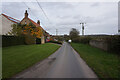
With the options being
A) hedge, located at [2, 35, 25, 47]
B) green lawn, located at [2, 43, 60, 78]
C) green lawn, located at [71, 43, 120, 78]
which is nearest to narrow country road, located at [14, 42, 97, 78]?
green lawn, located at [71, 43, 120, 78]

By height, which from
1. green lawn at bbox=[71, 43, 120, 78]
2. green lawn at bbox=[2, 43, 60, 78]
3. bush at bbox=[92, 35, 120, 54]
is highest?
bush at bbox=[92, 35, 120, 54]

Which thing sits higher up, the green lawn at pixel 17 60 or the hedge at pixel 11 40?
the hedge at pixel 11 40

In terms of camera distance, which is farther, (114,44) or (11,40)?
(11,40)

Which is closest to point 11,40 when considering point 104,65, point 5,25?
point 5,25

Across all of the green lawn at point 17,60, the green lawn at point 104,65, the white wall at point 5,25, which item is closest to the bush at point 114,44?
the green lawn at point 104,65

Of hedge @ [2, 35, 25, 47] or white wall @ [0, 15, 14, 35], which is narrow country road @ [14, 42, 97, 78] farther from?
white wall @ [0, 15, 14, 35]

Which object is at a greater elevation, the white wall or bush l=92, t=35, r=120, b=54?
the white wall

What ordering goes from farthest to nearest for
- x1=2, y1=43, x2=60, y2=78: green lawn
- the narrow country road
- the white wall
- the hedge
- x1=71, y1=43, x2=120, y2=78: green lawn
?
1. the white wall
2. the hedge
3. x1=2, y1=43, x2=60, y2=78: green lawn
4. the narrow country road
5. x1=71, y1=43, x2=120, y2=78: green lawn

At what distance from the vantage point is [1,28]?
76.2 feet

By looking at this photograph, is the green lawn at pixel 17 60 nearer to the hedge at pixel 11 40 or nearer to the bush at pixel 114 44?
the hedge at pixel 11 40

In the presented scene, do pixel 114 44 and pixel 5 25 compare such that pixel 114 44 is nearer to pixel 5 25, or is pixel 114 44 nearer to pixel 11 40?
pixel 11 40

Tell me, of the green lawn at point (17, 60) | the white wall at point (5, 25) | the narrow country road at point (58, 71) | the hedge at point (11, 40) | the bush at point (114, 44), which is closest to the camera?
the narrow country road at point (58, 71)

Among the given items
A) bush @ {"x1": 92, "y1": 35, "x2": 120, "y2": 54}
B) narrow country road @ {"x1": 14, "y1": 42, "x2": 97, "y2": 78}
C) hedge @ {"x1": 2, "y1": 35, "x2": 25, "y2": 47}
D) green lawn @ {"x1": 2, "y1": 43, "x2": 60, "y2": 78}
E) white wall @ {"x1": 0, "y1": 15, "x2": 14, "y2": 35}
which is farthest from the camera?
white wall @ {"x1": 0, "y1": 15, "x2": 14, "y2": 35}

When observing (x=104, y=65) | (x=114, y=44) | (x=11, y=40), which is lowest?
(x=104, y=65)
